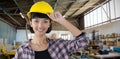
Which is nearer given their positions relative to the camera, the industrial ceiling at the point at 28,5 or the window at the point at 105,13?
the industrial ceiling at the point at 28,5

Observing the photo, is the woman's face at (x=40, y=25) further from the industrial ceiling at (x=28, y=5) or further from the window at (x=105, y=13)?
the window at (x=105, y=13)

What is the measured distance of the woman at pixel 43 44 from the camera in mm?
1019

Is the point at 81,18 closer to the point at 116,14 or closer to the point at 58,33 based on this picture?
the point at 58,33

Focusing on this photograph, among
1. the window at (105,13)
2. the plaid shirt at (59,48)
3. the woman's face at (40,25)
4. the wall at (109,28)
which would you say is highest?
the window at (105,13)

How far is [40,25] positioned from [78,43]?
0.86 feet

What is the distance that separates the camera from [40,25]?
102 cm

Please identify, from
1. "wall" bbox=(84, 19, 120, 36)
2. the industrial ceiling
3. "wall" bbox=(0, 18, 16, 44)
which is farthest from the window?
"wall" bbox=(0, 18, 16, 44)

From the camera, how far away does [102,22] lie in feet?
27.2

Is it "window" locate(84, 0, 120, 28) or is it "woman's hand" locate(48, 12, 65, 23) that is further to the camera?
"window" locate(84, 0, 120, 28)

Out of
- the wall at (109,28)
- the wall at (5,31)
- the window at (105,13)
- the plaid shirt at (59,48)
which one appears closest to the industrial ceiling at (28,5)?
the wall at (5,31)

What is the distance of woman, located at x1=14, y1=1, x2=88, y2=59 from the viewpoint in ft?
3.34

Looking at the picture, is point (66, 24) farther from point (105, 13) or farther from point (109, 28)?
point (105, 13)

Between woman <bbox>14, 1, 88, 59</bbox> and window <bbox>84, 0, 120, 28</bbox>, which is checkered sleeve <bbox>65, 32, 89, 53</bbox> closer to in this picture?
woman <bbox>14, 1, 88, 59</bbox>

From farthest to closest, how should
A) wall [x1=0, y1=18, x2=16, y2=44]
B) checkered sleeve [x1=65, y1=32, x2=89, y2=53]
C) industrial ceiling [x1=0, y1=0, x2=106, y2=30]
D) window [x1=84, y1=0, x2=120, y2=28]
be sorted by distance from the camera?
wall [x1=0, y1=18, x2=16, y2=44] → window [x1=84, y1=0, x2=120, y2=28] → industrial ceiling [x1=0, y1=0, x2=106, y2=30] → checkered sleeve [x1=65, y1=32, x2=89, y2=53]
